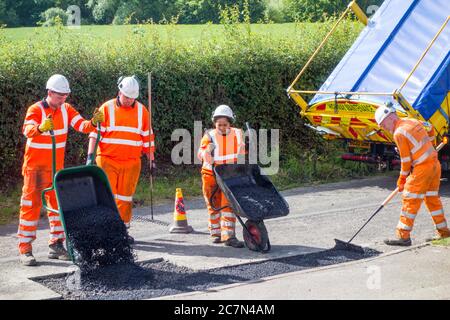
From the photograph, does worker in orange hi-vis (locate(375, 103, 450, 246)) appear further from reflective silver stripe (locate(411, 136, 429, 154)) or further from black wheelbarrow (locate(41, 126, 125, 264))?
black wheelbarrow (locate(41, 126, 125, 264))

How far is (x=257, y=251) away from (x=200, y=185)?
157 inches

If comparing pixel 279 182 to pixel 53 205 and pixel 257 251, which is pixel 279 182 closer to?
pixel 257 251

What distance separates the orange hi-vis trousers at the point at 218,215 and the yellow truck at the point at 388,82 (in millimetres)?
3060

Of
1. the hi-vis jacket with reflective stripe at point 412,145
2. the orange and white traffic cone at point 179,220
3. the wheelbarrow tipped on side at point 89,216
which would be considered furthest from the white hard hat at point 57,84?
the hi-vis jacket with reflective stripe at point 412,145

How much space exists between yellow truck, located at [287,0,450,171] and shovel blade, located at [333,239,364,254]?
109 inches

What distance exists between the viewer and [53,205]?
9.23 m

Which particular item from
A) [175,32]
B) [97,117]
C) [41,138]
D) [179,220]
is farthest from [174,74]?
[41,138]

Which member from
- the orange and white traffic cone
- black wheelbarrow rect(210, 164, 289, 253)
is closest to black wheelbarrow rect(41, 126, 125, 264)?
black wheelbarrow rect(210, 164, 289, 253)

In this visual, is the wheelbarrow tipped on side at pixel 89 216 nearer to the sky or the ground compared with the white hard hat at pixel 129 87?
nearer to the ground

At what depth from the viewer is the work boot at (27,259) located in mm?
8961

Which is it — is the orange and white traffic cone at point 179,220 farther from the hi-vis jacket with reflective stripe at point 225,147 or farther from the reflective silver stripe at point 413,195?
the reflective silver stripe at point 413,195

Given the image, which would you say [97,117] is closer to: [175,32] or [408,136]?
[408,136]

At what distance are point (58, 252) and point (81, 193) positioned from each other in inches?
31.3

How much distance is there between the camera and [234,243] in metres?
9.73
